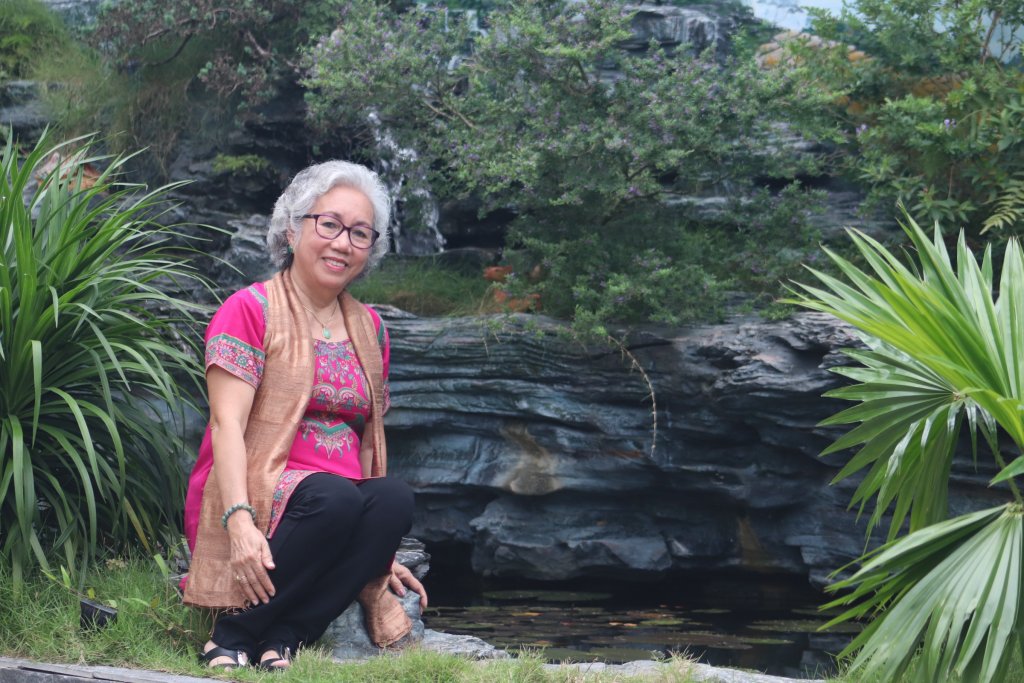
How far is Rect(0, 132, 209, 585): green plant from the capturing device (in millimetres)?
3717

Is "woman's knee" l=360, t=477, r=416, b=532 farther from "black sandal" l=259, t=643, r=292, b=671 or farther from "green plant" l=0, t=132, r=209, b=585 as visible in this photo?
"green plant" l=0, t=132, r=209, b=585

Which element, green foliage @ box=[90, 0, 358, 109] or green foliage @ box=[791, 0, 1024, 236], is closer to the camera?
green foliage @ box=[791, 0, 1024, 236]

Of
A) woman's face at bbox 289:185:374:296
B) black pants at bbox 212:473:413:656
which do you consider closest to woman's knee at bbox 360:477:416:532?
black pants at bbox 212:473:413:656

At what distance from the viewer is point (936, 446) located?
3066 millimetres

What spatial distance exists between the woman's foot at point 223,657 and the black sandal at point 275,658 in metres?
0.06

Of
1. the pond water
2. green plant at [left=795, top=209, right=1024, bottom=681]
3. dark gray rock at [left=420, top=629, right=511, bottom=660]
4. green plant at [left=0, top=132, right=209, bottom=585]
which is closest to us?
green plant at [left=795, top=209, right=1024, bottom=681]

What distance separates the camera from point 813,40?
8.34 meters

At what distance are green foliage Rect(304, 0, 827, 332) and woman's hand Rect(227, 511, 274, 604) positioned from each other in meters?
3.23

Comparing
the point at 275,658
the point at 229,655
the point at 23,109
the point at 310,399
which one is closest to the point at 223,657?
the point at 229,655

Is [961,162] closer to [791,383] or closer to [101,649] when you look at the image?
[791,383]

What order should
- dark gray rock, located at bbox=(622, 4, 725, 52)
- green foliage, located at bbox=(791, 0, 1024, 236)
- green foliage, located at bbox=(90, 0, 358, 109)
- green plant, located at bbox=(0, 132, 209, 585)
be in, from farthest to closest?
1. dark gray rock, located at bbox=(622, 4, 725, 52)
2. green foliage, located at bbox=(90, 0, 358, 109)
3. green foliage, located at bbox=(791, 0, 1024, 236)
4. green plant, located at bbox=(0, 132, 209, 585)

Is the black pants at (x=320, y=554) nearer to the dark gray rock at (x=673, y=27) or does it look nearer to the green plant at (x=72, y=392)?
the green plant at (x=72, y=392)

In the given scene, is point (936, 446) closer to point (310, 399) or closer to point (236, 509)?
point (310, 399)

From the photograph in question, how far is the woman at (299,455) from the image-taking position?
127 inches
